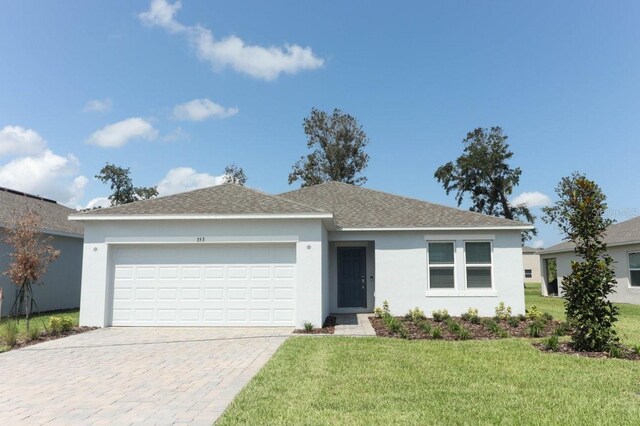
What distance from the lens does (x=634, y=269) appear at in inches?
843

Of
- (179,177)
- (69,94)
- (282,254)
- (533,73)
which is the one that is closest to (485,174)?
(533,73)

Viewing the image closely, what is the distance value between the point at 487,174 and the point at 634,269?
19.8 meters

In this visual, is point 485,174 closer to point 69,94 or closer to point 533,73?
→ point 533,73

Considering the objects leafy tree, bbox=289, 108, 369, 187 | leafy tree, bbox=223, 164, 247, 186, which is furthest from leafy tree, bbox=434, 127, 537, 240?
leafy tree, bbox=223, 164, 247, 186

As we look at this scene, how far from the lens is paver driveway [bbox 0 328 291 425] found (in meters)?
5.32

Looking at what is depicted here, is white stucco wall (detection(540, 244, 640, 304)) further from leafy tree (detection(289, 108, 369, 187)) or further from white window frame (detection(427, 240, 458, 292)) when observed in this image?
leafy tree (detection(289, 108, 369, 187))

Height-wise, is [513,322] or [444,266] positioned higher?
[444,266]

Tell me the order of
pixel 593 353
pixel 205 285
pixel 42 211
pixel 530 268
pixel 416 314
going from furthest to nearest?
pixel 530 268
pixel 42 211
pixel 416 314
pixel 205 285
pixel 593 353

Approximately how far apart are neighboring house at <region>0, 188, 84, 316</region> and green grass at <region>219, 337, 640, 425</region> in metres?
12.8

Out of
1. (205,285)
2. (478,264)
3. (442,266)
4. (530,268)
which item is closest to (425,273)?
(442,266)

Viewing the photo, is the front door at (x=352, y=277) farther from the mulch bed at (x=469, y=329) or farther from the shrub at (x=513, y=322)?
the shrub at (x=513, y=322)

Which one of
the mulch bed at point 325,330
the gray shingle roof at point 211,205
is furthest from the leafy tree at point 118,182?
the mulch bed at point 325,330

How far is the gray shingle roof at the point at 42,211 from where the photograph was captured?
17.3 metres

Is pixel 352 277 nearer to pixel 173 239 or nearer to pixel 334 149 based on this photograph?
pixel 173 239
